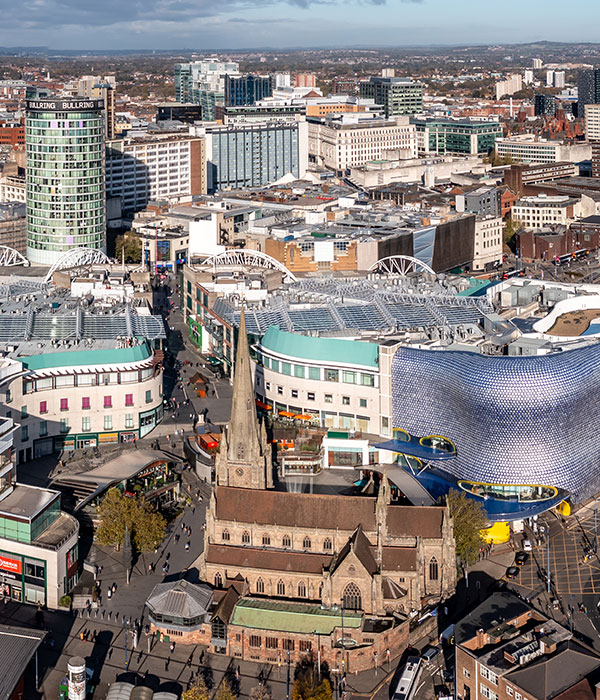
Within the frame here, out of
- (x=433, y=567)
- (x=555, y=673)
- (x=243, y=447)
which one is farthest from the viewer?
(x=243, y=447)

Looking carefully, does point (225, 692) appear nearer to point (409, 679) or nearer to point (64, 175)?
point (409, 679)

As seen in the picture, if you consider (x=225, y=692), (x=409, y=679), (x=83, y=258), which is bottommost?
(x=409, y=679)

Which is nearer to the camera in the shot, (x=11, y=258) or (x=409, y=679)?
(x=409, y=679)

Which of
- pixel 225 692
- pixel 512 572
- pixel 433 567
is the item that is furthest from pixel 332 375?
pixel 225 692

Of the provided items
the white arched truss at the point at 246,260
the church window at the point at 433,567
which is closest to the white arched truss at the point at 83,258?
the white arched truss at the point at 246,260

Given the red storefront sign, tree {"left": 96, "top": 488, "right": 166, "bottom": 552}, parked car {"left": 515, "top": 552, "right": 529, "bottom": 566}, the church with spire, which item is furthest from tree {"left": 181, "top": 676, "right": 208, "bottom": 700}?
parked car {"left": 515, "top": 552, "right": 529, "bottom": 566}

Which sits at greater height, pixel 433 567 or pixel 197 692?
pixel 433 567

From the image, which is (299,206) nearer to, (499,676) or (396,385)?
(396,385)
